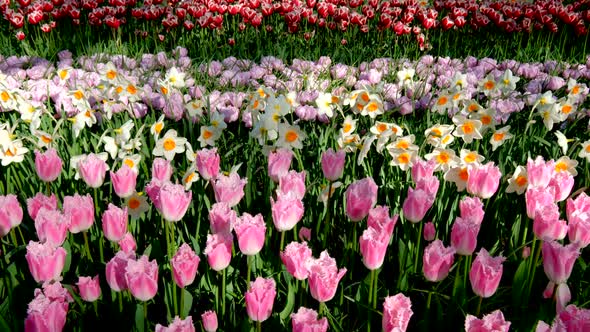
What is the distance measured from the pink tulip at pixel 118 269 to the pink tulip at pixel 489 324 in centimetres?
71

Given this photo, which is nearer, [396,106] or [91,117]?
[91,117]

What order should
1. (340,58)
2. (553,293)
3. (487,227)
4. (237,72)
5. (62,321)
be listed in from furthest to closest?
1. (340,58)
2. (237,72)
3. (487,227)
4. (553,293)
5. (62,321)

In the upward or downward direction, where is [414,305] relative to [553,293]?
downward

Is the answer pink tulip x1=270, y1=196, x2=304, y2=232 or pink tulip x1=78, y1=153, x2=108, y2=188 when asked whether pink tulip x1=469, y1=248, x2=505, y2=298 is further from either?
pink tulip x1=78, y1=153, x2=108, y2=188

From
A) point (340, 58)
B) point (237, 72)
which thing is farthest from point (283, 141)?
point (340, 58)

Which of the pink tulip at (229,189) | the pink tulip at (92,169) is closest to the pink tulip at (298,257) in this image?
the pink tulip at (229,189)

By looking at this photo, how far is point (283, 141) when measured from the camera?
218 centimetres

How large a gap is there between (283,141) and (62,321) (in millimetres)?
1131

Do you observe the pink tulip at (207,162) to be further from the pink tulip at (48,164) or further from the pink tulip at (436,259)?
the pink tulip at (436,259)

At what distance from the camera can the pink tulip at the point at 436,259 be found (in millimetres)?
1387

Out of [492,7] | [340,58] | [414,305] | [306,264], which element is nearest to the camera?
[306,264]

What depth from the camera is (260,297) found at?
1.25 metres

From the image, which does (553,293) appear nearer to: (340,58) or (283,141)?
(283,141)

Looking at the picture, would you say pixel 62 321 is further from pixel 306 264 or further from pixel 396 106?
pixel 396 106
